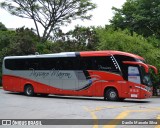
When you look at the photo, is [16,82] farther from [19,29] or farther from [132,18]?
[19,29]

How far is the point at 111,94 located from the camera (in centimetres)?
2320

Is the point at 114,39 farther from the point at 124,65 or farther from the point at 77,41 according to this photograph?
the point at 77,41

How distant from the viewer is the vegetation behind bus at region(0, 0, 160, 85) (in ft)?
106

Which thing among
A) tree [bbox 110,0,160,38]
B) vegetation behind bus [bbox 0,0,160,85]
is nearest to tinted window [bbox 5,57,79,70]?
vegetation behind bus [bbox 0,0,160,85]

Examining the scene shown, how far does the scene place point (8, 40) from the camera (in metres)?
45.4

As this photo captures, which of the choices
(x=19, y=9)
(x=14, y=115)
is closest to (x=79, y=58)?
(x=14, y=115)

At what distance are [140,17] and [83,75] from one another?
16258 mm

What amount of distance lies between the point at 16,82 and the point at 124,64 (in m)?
9.71

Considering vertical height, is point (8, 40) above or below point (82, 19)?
below

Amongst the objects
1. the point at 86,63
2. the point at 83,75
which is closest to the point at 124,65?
the point at 86,63

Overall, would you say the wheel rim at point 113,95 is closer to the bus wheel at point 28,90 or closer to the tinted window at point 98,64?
the tinted window at point 98,64

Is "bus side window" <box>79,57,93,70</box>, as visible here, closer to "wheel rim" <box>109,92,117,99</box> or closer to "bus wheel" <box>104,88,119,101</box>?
"bus wheel" <box>104,88,119,101</box>

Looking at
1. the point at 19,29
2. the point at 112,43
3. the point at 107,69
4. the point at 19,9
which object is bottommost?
the point at 107,69

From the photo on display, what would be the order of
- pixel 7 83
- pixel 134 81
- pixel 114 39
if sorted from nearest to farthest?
pixel 134 81
pixel 7 83
pixel 114 39
